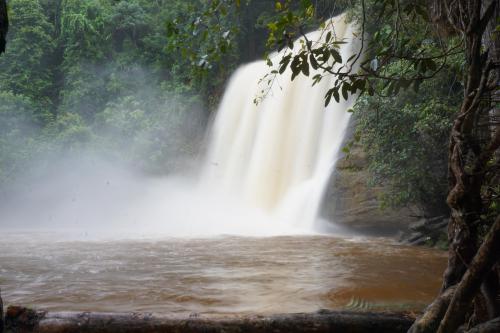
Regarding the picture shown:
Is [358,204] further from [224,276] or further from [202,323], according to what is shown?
[202,323]

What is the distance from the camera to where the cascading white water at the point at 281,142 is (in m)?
13.0

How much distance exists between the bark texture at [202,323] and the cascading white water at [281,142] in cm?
880

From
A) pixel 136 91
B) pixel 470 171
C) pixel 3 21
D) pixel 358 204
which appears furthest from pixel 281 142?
pixel 3 21

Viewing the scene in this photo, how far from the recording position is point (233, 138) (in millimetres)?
17438

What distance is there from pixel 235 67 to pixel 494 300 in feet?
61.8

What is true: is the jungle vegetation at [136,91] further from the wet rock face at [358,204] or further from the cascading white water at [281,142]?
the cascading white water at [281,142]

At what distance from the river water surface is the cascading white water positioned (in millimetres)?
3347

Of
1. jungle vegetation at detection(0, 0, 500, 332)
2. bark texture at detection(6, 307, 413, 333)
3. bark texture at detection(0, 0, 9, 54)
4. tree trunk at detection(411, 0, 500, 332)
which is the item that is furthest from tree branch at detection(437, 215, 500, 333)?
jungle vegetation at detection(0, 0, 500, 332)

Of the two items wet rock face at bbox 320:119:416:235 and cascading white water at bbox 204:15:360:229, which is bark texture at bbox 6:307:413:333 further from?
cascading white water at bbox 204:15:360:229

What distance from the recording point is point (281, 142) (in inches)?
592

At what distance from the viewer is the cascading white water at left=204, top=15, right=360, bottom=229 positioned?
42.7ft

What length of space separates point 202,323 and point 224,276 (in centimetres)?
332

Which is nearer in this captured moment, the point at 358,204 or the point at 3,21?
the point at 3,21

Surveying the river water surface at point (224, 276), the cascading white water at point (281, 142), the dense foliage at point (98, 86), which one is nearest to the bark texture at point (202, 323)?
the river water surface at point (224, 276)
